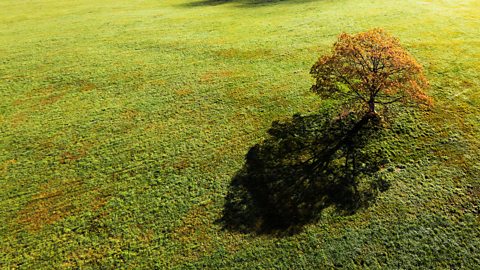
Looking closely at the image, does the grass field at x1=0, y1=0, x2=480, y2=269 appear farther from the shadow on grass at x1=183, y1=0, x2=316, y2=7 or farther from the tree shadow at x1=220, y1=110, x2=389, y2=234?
the shadow on grass at x1=183, y1=0, x2=316, y2=7

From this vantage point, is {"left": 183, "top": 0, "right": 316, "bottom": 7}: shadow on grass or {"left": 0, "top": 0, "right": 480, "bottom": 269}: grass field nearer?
{"left": 0, "top": 0, "right": 480, "bottom": 269}: grass field

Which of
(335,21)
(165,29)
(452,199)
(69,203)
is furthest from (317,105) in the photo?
(165,29)

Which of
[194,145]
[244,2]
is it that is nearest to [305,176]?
[194,145]

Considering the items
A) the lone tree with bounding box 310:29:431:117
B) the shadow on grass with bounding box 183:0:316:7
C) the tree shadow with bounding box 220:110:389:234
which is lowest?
the tree shadow with bounding box 220:110:389:234

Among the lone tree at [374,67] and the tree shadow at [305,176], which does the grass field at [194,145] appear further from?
the lone tree at [374,67]

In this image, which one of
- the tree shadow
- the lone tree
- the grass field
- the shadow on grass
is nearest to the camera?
the grass field

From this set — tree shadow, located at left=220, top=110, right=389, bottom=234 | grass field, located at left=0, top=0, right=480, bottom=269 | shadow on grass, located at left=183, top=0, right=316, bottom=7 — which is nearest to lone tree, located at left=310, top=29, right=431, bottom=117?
tree shadow, located at left=220, top=110, right=389, bottom=234

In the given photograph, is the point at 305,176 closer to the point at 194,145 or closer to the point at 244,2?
the point at 194,145

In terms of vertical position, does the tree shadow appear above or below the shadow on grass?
below

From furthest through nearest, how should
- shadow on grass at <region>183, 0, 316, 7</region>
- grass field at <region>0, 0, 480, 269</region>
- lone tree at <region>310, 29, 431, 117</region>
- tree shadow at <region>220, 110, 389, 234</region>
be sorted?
shadow on grass at <region>183, 0, 316, 7</region> → lone tree at <region>310, 29, 431, 117</region> → tree shadow at <region>220, 110, 389, 234</region> → grass field at <region>0, 0, 480, 269</region>
